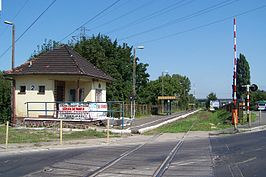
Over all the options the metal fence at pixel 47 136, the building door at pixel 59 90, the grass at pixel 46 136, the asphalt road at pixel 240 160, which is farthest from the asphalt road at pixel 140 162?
the building door at pixel 59 90

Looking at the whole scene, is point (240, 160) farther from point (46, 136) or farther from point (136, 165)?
point (46, 136)

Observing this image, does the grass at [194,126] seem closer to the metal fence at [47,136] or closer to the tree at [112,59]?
the metal fence at [47,136]

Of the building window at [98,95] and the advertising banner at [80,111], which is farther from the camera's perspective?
the building window at [98,95]

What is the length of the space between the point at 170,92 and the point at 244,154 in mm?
77450

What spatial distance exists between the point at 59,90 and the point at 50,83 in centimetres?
171

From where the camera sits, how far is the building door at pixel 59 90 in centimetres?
2992

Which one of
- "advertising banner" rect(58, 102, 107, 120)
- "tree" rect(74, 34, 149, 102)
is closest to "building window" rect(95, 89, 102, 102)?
"advertising banner" rect(58, 102, 107, 120)

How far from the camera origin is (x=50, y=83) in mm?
29125

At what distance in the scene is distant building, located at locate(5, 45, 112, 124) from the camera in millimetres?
28742

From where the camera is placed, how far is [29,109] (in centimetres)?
2909

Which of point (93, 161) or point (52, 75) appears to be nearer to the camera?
point (93, 161)

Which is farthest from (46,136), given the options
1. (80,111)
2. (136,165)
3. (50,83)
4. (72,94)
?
(136,165)

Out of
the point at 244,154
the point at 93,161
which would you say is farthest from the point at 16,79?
the point at 244,154

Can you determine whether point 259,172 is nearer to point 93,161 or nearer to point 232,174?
point 232,174
